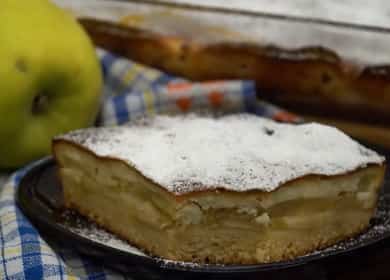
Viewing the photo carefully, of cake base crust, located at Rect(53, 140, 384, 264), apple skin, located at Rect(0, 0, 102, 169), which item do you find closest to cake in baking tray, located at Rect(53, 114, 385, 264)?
cake base crust, located at Rect(53, 140, 384, 264)

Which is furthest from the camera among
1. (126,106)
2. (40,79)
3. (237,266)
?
(126,106)

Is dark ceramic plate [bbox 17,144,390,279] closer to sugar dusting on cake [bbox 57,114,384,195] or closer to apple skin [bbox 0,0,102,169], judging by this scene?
sugar dusting on cake [bbox 57,114,384,195]

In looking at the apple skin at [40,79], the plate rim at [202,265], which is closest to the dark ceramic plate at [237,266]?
the plate rim at [202,265]

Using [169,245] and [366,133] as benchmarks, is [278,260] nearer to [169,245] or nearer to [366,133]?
[169,245]

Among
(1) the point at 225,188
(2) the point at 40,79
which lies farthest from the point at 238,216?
(2) the point at 40,79

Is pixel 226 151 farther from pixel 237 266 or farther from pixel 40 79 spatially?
pixel 40 79

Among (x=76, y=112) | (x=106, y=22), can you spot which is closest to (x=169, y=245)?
(x=76, y=112)

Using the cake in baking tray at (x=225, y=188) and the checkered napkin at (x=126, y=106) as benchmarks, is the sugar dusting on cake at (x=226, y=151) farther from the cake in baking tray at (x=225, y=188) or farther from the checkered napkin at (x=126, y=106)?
the checkered napkin at (x=126, y=106)
